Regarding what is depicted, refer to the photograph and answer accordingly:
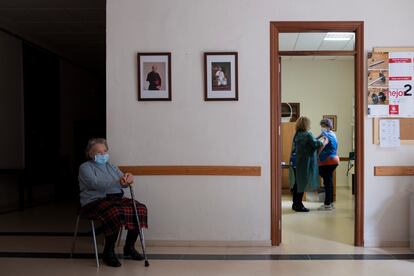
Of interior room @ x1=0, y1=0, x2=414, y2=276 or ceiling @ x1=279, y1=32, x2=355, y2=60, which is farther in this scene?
ceiling @ x1=279, y1=32, x2=355, y2=60

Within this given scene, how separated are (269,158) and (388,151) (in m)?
1.23

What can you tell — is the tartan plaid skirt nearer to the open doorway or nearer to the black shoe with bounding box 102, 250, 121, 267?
the black shoe with bounding box 102, 250, 121, 267

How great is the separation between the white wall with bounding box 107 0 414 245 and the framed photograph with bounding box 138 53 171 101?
66 mm

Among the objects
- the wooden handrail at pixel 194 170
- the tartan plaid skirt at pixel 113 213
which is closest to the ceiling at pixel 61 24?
the wooden handrail at pixel 194 170

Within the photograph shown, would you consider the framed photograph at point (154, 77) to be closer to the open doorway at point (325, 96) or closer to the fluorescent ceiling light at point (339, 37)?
the fluorescent ceiling light at point (339, 37)

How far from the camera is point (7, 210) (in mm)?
7281

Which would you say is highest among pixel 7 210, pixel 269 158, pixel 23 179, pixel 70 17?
pixel 70 17

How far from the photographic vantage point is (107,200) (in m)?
4.19

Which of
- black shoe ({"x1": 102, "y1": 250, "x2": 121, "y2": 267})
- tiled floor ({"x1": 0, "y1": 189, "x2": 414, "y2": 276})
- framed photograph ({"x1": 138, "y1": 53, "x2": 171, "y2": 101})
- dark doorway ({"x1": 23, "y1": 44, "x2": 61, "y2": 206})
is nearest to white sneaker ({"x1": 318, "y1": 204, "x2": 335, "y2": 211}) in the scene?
tiled floor ({"x1": 0, "y1": 189, "x2": 414, "y2": 276})

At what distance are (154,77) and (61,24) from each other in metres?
3.60

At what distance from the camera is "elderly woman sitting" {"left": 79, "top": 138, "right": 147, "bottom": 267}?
13.2 feet

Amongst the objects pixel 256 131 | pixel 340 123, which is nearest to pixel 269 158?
pixel 256 131

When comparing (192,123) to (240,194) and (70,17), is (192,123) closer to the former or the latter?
(240,194)

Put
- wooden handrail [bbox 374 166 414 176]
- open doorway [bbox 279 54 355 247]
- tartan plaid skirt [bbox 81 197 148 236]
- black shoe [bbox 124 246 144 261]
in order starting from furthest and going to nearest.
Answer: open doorway [bbox 279 54 355 247], wooden handrail [bbox 374 166 414 176], black shoe [bbox 124 246 144 261], tartan plaid skirt [bbox 81 197 148 236]
